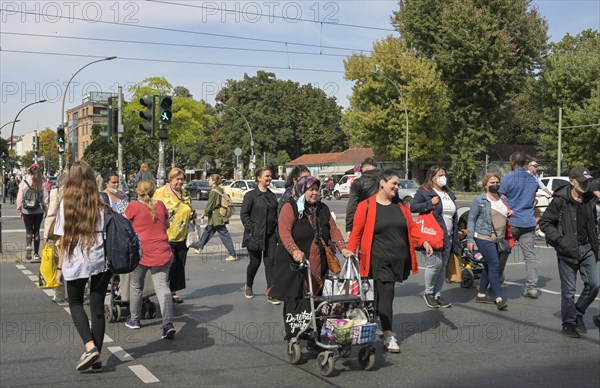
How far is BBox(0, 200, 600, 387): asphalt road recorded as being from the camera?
555 centimetres

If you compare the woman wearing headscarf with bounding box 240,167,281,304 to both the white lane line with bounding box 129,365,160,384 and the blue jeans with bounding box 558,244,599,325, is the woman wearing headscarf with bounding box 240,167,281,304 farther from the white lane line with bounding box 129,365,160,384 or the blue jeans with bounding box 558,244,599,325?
the blue jeans with bounding box 558,244,599,325

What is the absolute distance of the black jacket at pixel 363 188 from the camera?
8.42 meters

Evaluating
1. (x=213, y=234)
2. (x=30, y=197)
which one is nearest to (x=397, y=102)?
(x=213, y=234)

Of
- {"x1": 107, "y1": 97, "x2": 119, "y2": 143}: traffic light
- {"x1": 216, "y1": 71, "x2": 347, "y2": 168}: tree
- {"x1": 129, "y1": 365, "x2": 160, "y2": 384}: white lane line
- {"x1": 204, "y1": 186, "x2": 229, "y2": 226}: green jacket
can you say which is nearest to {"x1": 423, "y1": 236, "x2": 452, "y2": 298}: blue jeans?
{"x1": 129, "y1": 365, "x2": 160, "y2": 384}: white lane line

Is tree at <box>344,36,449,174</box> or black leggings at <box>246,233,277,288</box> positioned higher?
tree at <box>344,36,449,174</box>

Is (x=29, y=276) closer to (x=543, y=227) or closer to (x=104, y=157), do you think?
(x=543, y=227)

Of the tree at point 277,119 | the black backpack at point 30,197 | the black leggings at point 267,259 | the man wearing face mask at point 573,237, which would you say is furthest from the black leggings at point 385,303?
the tree at point 277,119

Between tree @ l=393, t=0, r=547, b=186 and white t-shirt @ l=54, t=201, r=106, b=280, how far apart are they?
43.6 metres

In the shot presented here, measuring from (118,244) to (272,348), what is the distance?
6.15ft

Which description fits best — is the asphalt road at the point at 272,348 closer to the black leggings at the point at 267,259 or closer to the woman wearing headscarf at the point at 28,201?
the black leggings at the point at 267,259

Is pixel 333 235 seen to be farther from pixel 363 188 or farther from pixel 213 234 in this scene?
pixel 213 234

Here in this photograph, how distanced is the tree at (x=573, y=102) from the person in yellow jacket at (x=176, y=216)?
47.1m

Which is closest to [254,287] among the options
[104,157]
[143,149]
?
[143,149]

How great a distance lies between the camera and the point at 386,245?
21.4 ft
